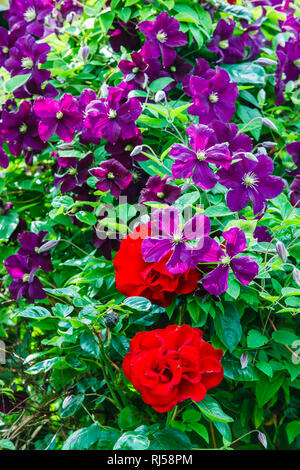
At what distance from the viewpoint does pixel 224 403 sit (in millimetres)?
1072

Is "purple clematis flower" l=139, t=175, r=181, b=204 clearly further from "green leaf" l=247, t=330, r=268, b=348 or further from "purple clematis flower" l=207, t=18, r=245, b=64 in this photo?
"purple clematis flower" l=207, t=18, r=245, b=64

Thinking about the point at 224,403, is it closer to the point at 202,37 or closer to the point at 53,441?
the point at 53,441

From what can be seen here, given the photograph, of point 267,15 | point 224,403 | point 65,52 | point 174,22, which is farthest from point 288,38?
point 224,403

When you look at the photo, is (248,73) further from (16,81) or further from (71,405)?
(71,405)

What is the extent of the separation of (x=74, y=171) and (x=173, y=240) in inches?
13.4

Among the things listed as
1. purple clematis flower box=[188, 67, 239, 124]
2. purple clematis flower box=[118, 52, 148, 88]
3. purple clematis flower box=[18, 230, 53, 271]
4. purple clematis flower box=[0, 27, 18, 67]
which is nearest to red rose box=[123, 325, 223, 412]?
purple clematis flower box=[18, 230, 53, 271]

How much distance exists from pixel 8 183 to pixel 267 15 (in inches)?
35.2

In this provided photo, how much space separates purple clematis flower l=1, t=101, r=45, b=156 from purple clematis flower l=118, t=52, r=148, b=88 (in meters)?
0.25

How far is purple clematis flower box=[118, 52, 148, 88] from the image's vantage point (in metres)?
1.14

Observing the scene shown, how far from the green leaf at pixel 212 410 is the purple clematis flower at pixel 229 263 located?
210 millimetres

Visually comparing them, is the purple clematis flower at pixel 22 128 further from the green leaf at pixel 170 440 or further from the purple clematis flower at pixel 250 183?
the green leaf at pixel 170 440

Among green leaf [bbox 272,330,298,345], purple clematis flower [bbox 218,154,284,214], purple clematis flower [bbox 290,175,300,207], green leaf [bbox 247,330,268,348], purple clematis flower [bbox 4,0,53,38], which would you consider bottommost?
green leaf [bbox 272,330,298,345]

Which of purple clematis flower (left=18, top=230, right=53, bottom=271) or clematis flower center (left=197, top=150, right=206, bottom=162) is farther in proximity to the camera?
purple clematis flower (left=18, top=230, right=53, bottom=271)

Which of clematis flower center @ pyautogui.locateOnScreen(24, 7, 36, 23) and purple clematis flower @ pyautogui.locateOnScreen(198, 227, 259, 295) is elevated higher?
clematis flower center @ pyautogui.locateOnScreen(24, 7, 36, 23)
